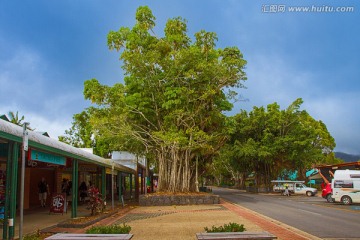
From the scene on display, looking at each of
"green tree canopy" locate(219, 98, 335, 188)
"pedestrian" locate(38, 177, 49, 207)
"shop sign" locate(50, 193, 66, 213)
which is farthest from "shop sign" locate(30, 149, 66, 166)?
"green tree canopy" locate(219, 98, 335, 188)

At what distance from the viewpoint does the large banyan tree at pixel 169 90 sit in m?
27.2

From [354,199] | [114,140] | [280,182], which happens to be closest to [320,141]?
[280,182]

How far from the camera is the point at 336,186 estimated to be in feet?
89.0

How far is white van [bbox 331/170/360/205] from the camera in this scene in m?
26.7

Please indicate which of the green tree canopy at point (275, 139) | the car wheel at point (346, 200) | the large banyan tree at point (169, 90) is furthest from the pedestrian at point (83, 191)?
the green tree canopy at point (275, 139)

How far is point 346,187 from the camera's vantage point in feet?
88.1

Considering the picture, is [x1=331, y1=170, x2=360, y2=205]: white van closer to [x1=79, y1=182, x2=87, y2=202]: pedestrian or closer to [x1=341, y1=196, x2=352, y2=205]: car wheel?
[x1=341, y1=196, x2=352, y2=205]: car wheel

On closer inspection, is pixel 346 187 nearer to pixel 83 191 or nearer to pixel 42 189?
pixel 83 191

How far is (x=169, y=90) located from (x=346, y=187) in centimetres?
1345

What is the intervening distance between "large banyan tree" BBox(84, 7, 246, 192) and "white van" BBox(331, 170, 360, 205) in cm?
892

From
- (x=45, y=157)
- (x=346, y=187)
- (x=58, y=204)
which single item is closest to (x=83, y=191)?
(x=58, y=204)

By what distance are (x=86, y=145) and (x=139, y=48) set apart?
76.8 feet

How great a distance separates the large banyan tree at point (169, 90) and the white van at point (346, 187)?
29.3 feet

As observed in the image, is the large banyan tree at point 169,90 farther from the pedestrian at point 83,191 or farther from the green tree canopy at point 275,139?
the green tree canopy at point 275,139
